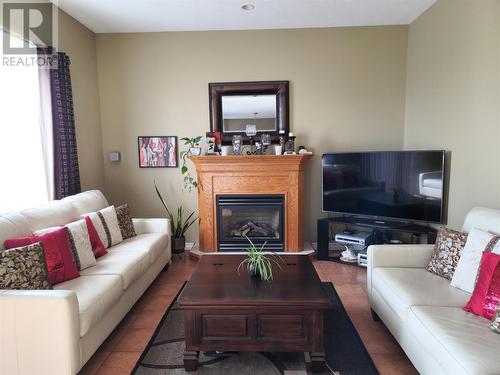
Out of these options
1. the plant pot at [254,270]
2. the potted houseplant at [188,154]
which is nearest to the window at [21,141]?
the potted houseplant at [188,154]

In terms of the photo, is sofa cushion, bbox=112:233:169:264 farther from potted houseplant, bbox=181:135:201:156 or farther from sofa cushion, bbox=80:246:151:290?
potted houseplant, bbox=181:135:201:156

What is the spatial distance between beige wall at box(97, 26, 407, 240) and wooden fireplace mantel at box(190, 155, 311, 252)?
402mm

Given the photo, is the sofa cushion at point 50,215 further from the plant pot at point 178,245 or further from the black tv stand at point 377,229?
the black tv stand at point 377,229

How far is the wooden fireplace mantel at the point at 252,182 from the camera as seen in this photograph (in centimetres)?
389

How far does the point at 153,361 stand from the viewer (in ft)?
6.88

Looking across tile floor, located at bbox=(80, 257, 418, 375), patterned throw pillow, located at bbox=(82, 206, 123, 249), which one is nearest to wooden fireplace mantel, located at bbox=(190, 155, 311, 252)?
tile floor, located at bbox=(80, 257, 418, 375)

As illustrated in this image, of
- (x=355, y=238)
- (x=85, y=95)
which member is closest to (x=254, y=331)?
(x=355, y=238)

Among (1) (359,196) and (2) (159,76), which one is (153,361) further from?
(2) (159,76)

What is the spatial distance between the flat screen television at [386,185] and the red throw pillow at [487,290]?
1407 millimetres

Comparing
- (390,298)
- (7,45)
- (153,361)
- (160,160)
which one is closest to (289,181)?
(160,160)

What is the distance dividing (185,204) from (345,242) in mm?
2153

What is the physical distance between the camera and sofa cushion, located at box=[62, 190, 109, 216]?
307cm

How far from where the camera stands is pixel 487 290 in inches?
69.1

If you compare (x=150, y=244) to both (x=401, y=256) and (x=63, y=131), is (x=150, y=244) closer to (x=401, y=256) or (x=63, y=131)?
(x=63, y=131)
